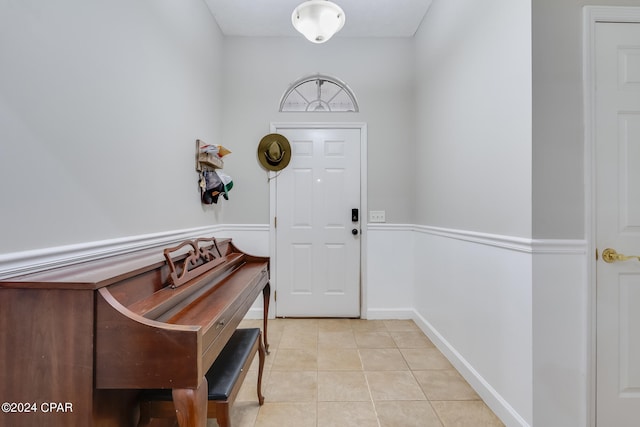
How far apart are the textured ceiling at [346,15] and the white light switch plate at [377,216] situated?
1.82 meters

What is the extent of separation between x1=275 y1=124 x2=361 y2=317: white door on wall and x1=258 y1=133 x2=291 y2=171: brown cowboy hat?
0.12m

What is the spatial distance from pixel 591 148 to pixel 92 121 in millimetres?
2276

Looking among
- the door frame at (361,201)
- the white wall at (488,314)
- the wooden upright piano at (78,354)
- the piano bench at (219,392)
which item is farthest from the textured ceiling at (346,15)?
the piano bench at (219,392)

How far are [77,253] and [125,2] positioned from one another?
4.17 feet

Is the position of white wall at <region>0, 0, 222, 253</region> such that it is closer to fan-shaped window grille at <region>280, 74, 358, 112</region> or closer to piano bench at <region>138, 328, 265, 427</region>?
piano bench at <region>138, 328, 265, 427</region>

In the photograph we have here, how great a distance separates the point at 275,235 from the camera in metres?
3.02

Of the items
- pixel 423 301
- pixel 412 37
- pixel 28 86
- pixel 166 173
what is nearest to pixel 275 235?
pixel 166 173

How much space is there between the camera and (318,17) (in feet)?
6.29

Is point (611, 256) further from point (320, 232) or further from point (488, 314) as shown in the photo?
point (320, 232)

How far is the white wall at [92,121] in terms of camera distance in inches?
37.8

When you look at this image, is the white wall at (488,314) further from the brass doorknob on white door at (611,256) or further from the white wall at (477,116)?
the brass doorknob on white door at (611,256)

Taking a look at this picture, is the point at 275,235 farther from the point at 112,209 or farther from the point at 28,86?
the point at 28,86

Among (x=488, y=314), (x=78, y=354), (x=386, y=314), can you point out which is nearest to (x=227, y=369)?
(x=78, y=354)

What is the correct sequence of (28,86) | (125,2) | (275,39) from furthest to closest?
(275,39) < (125,2) < (28,86)
